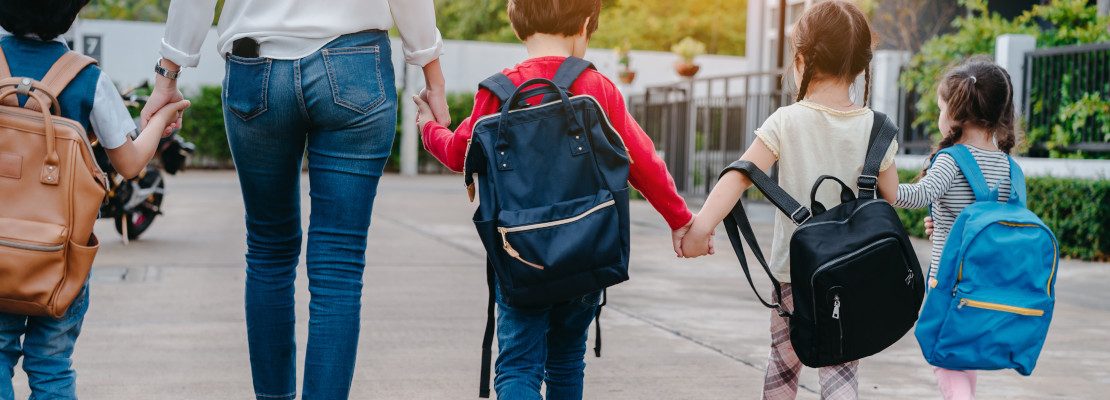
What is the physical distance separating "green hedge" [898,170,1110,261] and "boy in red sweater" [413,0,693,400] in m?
7.00

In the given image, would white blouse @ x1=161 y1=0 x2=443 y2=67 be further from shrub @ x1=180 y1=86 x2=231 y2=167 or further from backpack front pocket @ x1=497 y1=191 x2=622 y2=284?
shrub @ x1=180 y1=86 x2=231 y2=167

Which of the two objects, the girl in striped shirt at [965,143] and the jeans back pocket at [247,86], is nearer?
the jeans back pocket at [247,86]

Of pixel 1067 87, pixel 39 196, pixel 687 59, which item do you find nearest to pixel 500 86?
pixel 39 196

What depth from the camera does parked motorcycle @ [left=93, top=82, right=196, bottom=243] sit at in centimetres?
958

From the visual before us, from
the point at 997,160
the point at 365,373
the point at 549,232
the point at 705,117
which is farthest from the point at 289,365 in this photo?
the point at 705,117

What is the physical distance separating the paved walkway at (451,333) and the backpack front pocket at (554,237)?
5.29ft

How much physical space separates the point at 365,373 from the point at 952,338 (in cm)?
232

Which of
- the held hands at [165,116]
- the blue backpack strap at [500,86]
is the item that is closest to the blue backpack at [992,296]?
the blue backpack strap at [500,86]

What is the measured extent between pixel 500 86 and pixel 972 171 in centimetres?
135

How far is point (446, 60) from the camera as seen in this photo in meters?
28.7

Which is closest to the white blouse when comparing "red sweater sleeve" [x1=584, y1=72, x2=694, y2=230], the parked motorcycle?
"red sweater sleeve" [x1=584, y1=72, x2=694, y2=230]

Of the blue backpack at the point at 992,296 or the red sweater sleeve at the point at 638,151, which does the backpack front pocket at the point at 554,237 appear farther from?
the blue backpack at the point at 992,296

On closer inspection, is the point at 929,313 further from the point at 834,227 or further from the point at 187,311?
the point at 187,311

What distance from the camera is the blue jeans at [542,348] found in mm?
3061
